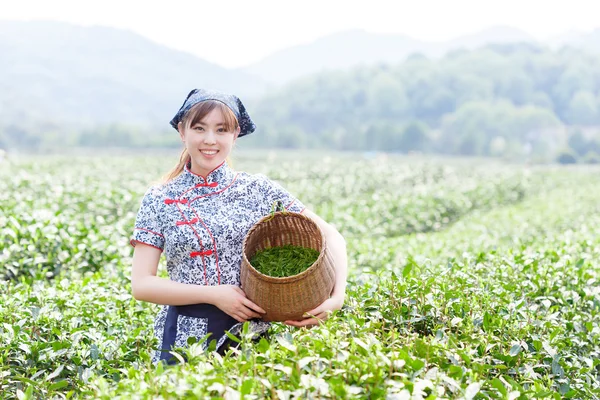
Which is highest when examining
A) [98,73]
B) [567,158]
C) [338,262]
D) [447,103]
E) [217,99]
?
[98,73]

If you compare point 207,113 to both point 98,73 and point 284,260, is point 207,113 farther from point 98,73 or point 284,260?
point 98,73

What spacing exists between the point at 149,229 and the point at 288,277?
0.56m

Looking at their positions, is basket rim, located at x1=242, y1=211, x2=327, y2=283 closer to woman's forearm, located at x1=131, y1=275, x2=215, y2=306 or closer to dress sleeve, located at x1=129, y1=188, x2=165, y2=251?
woman's forearm, located at x1=131, y1=275, x2=215, y2=306

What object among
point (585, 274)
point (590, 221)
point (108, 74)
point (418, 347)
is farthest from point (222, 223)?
point (108, 74)

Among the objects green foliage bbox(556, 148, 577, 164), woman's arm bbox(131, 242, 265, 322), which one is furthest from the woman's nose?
green foliage bbox(556, 148, 577, 164)

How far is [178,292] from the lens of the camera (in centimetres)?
203

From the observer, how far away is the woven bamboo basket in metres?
1.88

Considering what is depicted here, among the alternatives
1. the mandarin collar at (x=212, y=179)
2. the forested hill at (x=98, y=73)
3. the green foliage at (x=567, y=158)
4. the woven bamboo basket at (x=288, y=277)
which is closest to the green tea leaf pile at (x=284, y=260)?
the woven bamboo basket at (x=288, y=277)

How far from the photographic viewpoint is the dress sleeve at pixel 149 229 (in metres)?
2.10

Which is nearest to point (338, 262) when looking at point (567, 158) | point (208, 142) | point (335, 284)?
point (335, 284)

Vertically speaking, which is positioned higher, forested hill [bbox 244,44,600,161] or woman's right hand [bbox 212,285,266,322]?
forested hill [bbox 244,44,600,161]

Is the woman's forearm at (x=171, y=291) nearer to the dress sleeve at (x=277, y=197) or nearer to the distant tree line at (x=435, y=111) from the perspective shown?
the dress sleeve at (x=277, y=197)

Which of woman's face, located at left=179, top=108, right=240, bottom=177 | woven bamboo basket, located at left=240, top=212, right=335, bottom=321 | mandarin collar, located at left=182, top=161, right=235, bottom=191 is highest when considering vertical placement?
woman's face, located at left=179, top=108, right=240, bottom=177

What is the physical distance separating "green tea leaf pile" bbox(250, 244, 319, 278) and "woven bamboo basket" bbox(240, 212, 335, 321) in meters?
0.02
